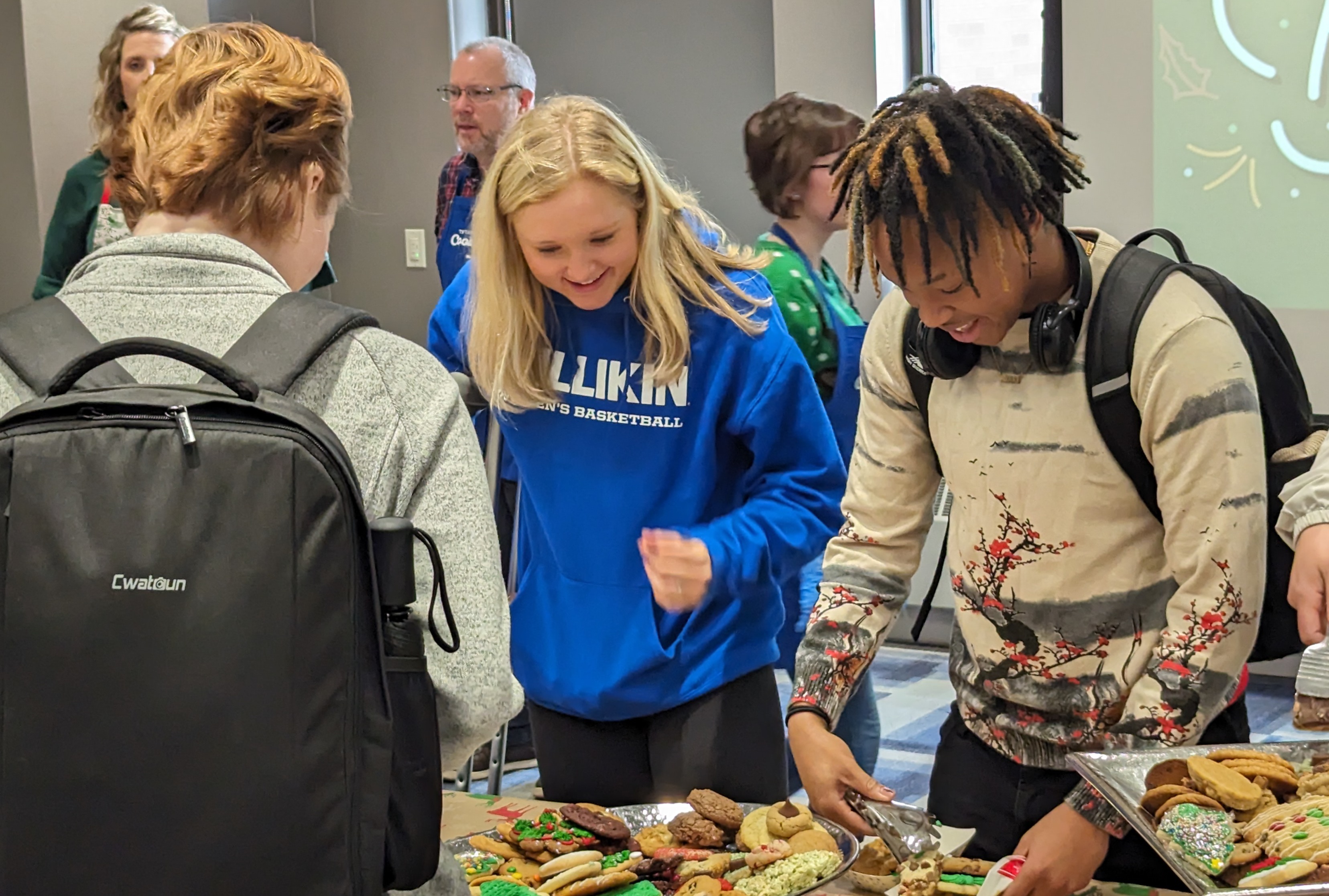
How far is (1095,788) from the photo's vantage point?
122 cm

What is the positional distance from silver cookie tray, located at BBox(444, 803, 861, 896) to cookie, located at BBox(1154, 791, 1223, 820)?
340mm

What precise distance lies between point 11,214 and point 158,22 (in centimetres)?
133

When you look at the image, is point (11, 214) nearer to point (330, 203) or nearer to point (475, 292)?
point (475, 292)

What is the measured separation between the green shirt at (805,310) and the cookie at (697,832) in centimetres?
135

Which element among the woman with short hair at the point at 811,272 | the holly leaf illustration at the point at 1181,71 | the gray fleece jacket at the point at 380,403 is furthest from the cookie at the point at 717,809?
the holly leaf illustration at the point at 1181,71

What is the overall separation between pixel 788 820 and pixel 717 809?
94mm

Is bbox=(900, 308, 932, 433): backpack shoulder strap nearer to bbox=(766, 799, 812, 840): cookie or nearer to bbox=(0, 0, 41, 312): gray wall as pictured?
bbox=(766, 799, 812, 840): cookie

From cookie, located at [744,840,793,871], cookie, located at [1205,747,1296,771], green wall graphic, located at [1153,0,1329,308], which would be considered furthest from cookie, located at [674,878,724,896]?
green wall graphic, located at [1153,0,1329,308]

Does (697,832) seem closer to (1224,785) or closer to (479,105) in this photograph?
(1224,785)

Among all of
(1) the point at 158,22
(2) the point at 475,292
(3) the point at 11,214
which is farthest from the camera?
(3) the point at 11,214

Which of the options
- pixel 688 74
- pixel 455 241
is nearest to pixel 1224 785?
pixel 455 241

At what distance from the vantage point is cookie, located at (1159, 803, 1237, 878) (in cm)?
102

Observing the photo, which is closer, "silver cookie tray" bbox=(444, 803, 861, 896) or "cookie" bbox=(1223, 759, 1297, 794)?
"cookie" bbox=(1223, 759, 1297, 794)

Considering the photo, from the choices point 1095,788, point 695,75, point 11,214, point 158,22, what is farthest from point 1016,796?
point 695,75
